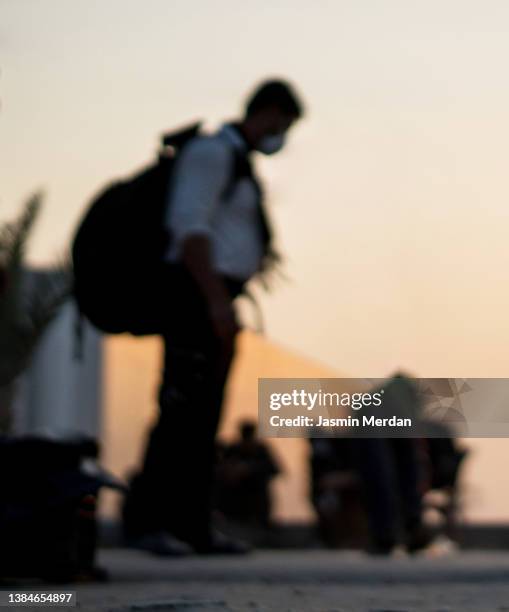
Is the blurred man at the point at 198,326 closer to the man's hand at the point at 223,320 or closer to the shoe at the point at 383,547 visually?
the man's hand at the point at 223,320

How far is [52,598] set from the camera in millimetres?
2938

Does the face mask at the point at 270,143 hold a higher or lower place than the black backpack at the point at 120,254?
higher

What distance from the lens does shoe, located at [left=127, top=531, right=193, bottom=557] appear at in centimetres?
430

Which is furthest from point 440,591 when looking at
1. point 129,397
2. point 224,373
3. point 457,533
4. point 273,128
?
point 129,397

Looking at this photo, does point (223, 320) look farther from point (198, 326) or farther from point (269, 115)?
point (269, 115)

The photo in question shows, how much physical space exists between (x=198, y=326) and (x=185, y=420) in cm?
26

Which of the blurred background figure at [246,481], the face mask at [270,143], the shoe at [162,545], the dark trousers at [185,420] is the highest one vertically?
the blurred background figure at [246,481]

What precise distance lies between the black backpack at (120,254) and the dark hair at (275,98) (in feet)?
1.38

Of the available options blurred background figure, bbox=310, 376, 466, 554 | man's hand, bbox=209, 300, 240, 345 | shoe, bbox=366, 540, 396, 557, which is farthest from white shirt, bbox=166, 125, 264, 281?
shoe, bbox=366, 540, 396, 557

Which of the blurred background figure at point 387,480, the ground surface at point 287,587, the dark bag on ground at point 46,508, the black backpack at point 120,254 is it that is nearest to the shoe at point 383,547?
the blurred background figure at point 387,480

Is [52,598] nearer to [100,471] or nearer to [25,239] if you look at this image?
[100,471]

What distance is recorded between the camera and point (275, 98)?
4.53 metres

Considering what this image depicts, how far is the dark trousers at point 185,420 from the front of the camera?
4.28 meters

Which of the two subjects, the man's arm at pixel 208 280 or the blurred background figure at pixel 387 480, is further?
the blurred background figure at pixel 387 480
